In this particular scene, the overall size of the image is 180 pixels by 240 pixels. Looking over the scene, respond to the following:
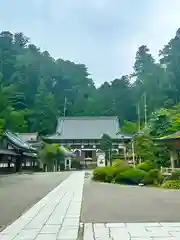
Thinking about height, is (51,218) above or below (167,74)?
below

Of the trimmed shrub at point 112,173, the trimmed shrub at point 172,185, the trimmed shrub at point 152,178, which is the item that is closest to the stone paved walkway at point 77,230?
the trimmed shrub at point 172,185

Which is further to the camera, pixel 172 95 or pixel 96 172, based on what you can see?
pixel 172 95

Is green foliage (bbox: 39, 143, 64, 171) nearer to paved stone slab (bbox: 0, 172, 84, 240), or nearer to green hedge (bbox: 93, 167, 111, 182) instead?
green hedge (bbox: 93, 167, 111, 182)

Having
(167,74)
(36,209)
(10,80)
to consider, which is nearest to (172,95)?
(167,74)

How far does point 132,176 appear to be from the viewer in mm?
17688

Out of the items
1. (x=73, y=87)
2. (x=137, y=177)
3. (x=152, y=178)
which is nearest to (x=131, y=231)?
(x=137, y=177)

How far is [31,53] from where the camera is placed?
83688 millimetres

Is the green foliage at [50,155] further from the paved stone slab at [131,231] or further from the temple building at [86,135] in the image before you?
the paved stone slab at [131,231]

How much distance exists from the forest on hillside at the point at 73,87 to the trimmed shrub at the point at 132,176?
39.4 m

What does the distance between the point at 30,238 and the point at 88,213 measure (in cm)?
270

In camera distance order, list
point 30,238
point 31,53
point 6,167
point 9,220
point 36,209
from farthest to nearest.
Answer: point 31,53
point 6,167
point 36,209
point 9,220
point 30,238

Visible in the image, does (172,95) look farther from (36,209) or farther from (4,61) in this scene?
(36,209)

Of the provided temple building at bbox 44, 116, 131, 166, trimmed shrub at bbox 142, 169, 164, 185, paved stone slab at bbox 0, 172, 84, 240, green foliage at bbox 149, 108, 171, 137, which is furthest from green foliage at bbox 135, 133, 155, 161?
temple building at bbox 44, 116, 131, 166

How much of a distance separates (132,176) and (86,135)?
38992 millimetres
